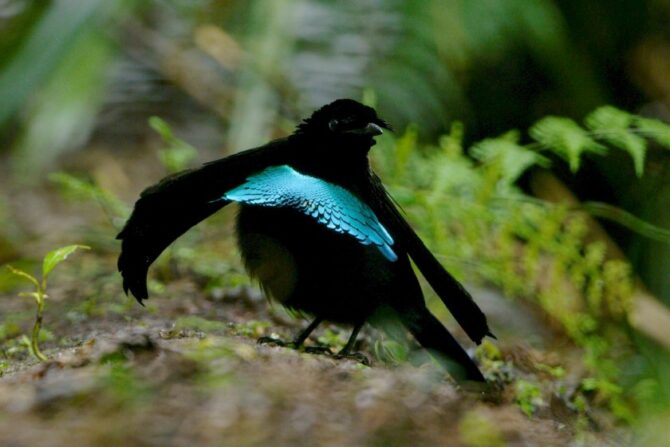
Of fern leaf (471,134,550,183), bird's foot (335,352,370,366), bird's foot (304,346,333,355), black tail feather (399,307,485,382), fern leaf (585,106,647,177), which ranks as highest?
fern leaf (585,106,647,177)

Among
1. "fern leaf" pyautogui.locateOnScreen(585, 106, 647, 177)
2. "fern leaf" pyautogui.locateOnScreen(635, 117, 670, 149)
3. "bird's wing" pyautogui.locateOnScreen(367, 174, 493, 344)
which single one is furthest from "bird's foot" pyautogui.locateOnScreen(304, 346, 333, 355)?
"fern leaf" pyautogui.locateOnScreen(635, 117, 670, 149)

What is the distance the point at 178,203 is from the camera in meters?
2.71

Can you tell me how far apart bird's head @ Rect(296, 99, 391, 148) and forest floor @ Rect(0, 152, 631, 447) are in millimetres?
577

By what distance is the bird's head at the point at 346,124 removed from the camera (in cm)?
278

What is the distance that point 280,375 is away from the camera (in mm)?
2262

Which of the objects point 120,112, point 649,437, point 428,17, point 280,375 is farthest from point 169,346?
point 120,112

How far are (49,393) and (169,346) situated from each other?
42cm

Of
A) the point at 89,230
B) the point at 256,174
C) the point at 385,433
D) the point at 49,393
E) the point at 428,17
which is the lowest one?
the point at 89,230

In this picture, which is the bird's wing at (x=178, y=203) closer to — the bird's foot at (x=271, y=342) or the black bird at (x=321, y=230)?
the black bird at (x=321, y=230)

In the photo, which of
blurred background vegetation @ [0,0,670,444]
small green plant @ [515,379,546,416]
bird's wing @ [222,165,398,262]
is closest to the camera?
bird's wing @ [222,165,398,262]

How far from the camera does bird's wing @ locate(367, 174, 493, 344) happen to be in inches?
107

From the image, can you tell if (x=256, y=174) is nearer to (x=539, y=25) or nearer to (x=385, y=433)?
(x=385, y=433)

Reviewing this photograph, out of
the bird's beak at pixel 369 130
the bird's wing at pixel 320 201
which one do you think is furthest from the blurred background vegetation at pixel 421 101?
the bird's wing at pixel 320 201

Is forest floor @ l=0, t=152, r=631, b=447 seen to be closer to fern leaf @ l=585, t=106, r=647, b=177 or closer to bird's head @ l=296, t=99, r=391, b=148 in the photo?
bird's head @ l=296, t=99, r=391, b=148
